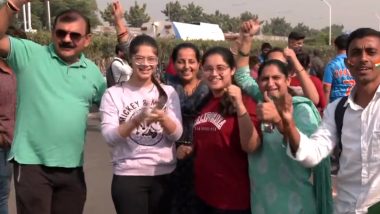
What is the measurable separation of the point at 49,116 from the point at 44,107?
0.06 meters

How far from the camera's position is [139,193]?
321 centimetres

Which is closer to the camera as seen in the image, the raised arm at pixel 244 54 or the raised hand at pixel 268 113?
the raised hand at pixel 268 113

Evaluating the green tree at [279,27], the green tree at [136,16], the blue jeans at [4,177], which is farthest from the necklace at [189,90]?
the green tree at [279,27]

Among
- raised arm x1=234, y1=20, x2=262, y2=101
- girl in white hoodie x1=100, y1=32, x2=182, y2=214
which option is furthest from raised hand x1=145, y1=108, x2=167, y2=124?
raised arm x1=234, y1=20, x2=262, y2=101

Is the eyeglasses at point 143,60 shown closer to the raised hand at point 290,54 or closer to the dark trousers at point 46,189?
the dark trousers at point 46,189

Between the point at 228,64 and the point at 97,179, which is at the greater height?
the point at 228,64

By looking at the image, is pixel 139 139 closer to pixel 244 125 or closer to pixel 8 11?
pixel 244 125

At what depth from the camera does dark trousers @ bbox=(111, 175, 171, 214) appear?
10.5ft

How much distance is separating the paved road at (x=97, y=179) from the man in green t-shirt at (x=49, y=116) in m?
2.12

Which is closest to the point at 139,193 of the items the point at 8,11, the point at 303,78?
the point at 8,11

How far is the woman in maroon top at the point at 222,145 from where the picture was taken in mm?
3090

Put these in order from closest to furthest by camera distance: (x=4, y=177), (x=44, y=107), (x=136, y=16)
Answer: (x=44, y=107), (x=4, y=177), (x=136, y=16)

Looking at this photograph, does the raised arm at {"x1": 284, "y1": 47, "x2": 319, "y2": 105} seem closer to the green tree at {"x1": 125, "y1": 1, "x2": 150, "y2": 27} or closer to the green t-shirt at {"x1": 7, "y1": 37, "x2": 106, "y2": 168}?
the green t-shirt at {"x1": 7, "y1": 37, "x2": 106, "y2": 168}

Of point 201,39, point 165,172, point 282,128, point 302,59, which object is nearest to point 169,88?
point 165,172
